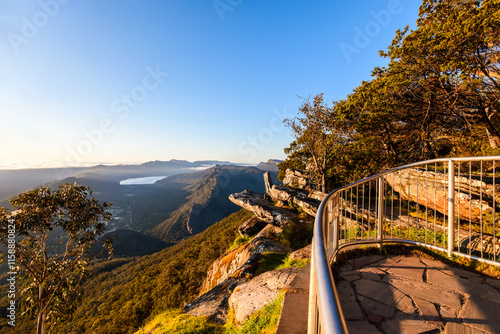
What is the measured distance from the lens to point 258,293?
12.1ft

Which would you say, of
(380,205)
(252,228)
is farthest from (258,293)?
(252,228)

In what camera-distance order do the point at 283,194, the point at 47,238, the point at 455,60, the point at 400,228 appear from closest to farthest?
the point at 400,228
the point at 455,60
the point at 47,238
the point at 283,194

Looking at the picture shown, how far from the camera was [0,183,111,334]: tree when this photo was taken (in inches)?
359

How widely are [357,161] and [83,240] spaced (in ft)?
55.7

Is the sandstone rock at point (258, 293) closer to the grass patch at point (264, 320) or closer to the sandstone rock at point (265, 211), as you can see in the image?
the grass patch at point (264, 320)

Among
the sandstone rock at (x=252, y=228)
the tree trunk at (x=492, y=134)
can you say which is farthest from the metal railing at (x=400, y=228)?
the sandstone rock at (x=252, y=228)

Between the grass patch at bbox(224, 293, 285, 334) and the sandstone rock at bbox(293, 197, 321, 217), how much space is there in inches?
263

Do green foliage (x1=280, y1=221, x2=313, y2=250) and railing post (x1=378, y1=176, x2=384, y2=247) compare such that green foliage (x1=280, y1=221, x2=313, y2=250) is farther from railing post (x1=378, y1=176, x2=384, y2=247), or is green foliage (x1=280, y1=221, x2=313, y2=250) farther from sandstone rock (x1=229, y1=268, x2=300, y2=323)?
railing post (x1=378, y1=176, x2=384, y2=247)

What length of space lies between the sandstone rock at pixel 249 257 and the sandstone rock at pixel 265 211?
51cm

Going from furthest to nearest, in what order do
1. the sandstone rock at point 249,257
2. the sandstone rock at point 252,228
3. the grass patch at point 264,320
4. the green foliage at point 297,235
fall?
1. the sandstone rock at point 252,228
2. the green foliage at point 297,235
3. the sandstone rock at point 249,257
4. the grass patch at point 264,320

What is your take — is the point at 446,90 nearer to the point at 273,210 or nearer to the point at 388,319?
the point at 273,210

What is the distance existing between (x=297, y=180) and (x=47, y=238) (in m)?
15.6

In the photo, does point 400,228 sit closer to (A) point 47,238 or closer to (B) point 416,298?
(B) point 416,298

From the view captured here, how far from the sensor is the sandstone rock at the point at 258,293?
3.40 m
